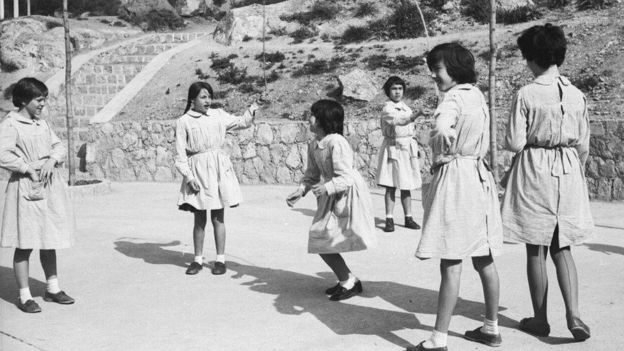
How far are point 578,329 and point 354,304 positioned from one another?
162 centimetres

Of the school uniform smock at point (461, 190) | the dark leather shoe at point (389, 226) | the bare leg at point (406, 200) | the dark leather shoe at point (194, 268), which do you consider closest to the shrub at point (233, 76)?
the bare leg at point (406, 200)

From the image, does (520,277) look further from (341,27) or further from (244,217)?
(341,27)

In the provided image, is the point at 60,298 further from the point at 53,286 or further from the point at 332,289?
the point at 332,289

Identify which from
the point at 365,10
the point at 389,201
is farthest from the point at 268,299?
the point at 365,10

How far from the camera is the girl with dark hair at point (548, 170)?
4.15 metres

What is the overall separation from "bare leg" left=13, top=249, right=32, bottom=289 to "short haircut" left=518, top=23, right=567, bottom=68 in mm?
3776

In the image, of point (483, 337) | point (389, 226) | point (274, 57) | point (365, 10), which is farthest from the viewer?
point (365, 10)

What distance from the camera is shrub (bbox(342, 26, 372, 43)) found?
1837 centimetres

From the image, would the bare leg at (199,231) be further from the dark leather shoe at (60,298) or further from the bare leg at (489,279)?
the bare leg at (489,279)

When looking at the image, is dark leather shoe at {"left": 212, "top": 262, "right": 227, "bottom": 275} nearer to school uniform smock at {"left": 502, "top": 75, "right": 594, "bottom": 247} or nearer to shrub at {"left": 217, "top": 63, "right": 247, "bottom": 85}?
school uniform smock at {"left": 502, "top": 75, "right": 594, "bottom": 247}

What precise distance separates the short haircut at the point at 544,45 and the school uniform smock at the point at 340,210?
4.58ft

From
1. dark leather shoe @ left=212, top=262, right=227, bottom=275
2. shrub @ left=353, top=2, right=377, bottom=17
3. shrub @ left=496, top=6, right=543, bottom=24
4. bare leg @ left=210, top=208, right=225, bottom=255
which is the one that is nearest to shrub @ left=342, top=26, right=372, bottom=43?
shrub @ left=353, top=2, right=377, bottom=17

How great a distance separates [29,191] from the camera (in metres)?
5.17

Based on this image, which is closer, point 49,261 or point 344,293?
point 344,293
